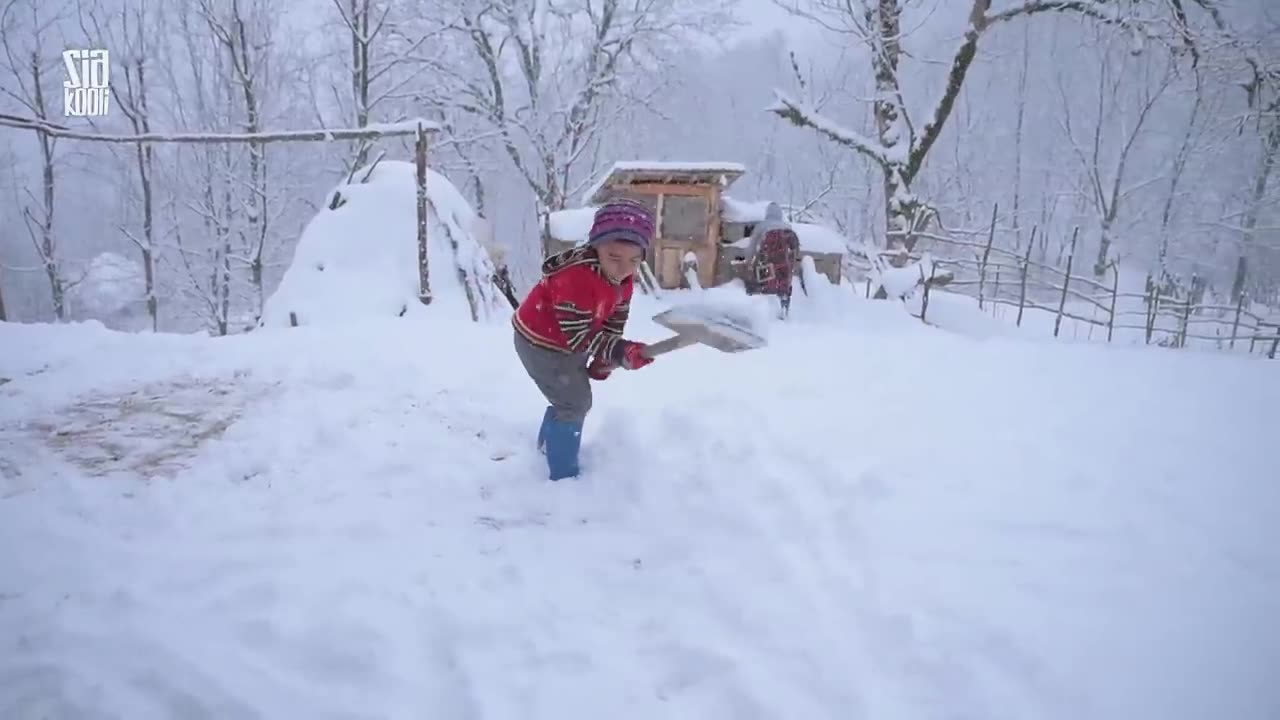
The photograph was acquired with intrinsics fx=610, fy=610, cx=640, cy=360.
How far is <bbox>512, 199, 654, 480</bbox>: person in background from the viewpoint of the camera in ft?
8.50

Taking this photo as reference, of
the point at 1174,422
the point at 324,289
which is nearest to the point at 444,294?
the point at 324,289

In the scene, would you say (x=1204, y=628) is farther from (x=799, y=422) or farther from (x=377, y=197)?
(x=377, y=197)

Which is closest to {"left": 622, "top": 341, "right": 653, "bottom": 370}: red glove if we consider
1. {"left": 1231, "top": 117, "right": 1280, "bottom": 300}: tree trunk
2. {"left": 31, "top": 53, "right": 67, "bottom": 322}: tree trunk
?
{"left": 1231, "top": 117, "right": 1280, "bottom": 300}: tree trunk

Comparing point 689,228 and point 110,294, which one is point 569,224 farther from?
point 110,294

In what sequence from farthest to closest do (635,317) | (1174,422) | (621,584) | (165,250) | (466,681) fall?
(165,250) → (635,317) → (1174,422) → (621,584) → (466,681)

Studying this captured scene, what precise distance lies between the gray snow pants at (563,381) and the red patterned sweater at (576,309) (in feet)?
0.13

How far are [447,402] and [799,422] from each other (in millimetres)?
2079

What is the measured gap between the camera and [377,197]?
901 cm

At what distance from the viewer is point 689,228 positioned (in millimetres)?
13562

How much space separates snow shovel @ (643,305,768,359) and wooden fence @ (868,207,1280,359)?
7295mm

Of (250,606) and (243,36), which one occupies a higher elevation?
(243,36)

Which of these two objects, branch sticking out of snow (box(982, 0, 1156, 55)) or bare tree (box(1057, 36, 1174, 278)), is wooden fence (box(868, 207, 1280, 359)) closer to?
bare tree (box(1057, 36, 1174, 278))

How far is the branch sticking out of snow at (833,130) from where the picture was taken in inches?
450

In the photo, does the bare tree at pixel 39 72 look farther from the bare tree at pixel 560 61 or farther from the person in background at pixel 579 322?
the person in background at pixel 579 322
